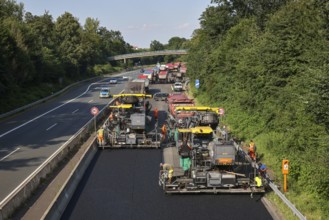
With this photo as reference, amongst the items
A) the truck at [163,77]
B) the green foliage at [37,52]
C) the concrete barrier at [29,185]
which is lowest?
the concrete barrier at [29,185]

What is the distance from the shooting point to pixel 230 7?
56906 mm

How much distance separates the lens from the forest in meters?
15.3

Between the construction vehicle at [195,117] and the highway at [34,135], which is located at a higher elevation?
the construction vehicle at [195,117]

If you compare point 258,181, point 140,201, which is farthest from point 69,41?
point 258,181

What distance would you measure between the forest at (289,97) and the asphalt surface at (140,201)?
2283 millimetres

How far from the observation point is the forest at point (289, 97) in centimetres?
1527

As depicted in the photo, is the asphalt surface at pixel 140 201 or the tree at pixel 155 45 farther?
the tree at pixel 155 45

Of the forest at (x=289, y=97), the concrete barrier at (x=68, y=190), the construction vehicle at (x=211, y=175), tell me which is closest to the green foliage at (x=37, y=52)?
the concrete barrier at (x=68, y=190)

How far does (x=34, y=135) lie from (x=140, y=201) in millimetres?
16427

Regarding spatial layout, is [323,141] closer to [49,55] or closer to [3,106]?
[3,106]

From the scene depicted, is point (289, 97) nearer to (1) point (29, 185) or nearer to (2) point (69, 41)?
(1) point (29, 185)

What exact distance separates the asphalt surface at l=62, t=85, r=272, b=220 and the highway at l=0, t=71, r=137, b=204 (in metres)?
3.48

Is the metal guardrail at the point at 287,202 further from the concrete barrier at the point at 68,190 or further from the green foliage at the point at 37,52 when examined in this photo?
the green foliage at the point at 37,52

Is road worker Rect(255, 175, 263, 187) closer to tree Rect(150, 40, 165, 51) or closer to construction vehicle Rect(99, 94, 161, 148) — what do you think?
construction vehicle Rect(99, 94, 161, 148)
